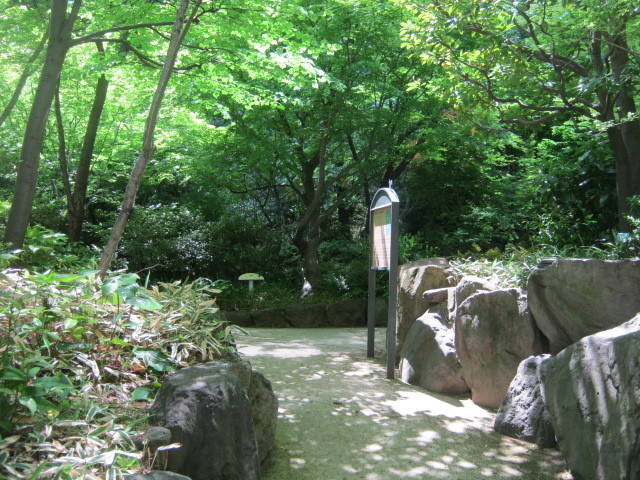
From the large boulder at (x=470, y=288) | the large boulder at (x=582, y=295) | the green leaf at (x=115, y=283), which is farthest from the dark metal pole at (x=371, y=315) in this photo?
the green leaf at (x=115, y=283)

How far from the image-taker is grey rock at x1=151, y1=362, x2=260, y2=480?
8.23ft

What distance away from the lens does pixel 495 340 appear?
5027mm

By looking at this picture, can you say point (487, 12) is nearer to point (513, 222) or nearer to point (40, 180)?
point (513, 222)

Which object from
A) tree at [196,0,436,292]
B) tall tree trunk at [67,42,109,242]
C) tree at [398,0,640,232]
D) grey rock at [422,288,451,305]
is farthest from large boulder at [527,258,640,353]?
tall tree trunk at [67,42,109,242]

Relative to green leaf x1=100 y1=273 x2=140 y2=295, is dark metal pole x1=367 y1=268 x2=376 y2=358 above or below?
below

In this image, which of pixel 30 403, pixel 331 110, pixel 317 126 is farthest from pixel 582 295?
pixel 317 126

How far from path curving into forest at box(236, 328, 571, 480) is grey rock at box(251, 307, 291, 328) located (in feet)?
13.8

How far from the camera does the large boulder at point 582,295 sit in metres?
4.25

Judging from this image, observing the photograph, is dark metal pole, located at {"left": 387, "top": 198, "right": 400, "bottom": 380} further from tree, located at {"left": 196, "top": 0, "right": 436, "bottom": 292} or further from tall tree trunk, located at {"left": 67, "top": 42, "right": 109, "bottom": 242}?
tall tree trunk, located at {"left": 67, "top": 42, "right": 109, "bottom": 242}

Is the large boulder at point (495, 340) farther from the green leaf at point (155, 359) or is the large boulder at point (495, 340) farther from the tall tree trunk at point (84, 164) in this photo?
the tall tree trunk at point (84, 164)

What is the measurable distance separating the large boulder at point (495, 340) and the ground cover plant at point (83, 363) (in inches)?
96.7

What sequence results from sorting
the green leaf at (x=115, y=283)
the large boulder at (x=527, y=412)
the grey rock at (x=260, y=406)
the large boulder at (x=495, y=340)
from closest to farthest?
1. the green leaf at (x=115, y=283)
2. the grey rock at (x=260, y=406)
3. the large boulder at (x=527, y=412)
4. the large boulder at (x=495, y=340)

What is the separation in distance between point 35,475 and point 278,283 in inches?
412

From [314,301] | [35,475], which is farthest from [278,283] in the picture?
[35,475]
